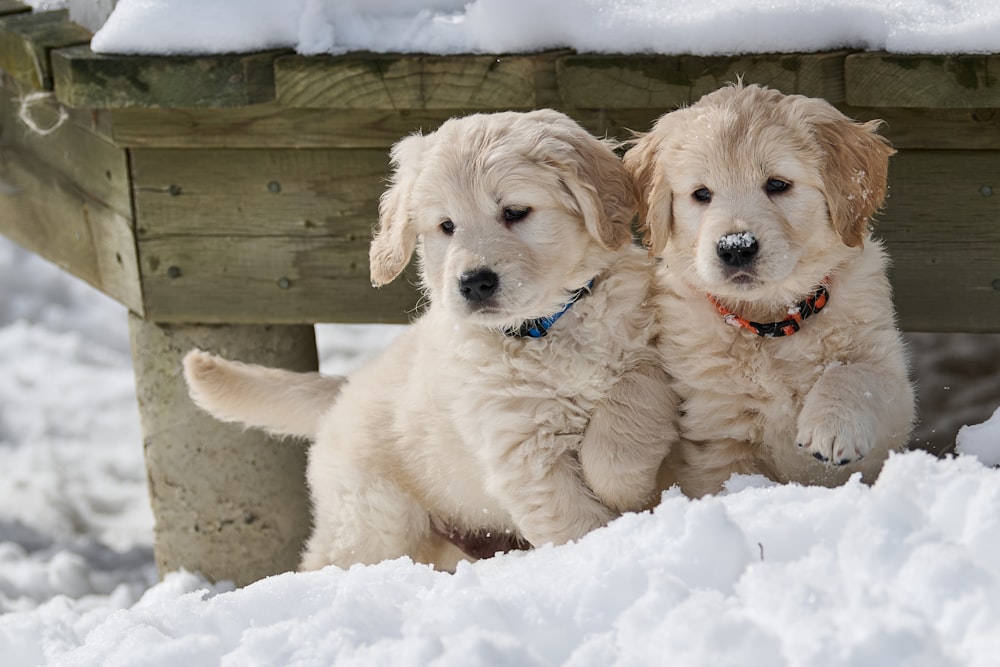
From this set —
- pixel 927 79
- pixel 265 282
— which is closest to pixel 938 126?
pixel 927 79

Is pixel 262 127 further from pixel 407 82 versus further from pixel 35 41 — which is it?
pixel 35 41

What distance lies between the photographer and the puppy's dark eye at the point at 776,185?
298 centimetres

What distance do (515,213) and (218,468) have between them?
1917 mm

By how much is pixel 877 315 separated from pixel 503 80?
132 centimetres

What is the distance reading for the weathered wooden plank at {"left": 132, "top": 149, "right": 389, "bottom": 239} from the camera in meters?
4.02

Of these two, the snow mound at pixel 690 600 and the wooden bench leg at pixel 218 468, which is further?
the wooden bench leg at pixel 218 468

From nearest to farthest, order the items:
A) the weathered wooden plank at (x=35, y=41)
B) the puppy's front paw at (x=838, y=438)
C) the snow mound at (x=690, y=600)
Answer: the snow mound at (x=690, y=600) < the puppy's front paw at (x=838, y=438) < the weathered wooden plank at (x=35, y=41)

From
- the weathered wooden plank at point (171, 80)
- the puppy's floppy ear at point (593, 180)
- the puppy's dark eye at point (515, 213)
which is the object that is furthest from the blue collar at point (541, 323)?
the weathered wooden plank at point (171, 80)

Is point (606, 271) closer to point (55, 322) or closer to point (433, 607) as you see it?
point (433, 607)

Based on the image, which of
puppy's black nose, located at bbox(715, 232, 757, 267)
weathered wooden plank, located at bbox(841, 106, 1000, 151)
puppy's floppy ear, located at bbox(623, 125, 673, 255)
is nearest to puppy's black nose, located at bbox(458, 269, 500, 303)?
puppy's floppy ear, located at bbox(623, 125, 673, 255)

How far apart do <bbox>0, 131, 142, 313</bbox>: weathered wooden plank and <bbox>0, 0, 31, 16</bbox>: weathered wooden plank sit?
22.6 inches

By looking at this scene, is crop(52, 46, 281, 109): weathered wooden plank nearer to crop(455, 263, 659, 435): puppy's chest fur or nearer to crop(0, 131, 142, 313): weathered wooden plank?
crop(0, 131, 142, 313): weathered wooden plank

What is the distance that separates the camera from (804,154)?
2.95m

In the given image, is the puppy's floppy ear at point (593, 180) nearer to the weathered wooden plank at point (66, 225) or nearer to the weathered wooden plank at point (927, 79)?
the weathered wooden plank at point (927, 79)
